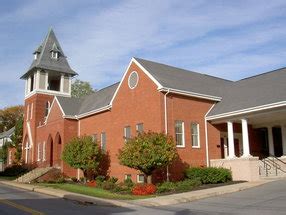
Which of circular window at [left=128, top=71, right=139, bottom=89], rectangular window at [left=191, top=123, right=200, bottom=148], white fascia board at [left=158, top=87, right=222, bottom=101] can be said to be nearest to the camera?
white fascia board at [left=158, top=87, right=222, bottom=101]

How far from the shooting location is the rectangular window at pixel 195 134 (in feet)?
88.1

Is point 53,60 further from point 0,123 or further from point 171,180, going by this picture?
point 0,123

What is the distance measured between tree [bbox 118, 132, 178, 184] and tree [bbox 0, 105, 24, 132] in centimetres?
7636

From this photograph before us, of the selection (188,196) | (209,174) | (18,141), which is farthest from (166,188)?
(18,141)

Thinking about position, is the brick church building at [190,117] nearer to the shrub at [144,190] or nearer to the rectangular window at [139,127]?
the rectangular window at [139,127]

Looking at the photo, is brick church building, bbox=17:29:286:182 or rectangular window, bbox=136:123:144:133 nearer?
brick church building, bbox=17:29:286:182

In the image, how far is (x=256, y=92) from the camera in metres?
26.8

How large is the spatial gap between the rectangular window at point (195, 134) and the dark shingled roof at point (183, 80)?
249cm

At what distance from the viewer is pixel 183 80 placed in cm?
2941

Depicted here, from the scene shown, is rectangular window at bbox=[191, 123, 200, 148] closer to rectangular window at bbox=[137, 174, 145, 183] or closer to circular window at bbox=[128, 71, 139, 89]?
rectangular window at bbox=[137, 174, 145, 183]

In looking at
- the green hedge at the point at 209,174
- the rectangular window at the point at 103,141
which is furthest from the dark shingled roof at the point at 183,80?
the rectangular window at the point at 103,141

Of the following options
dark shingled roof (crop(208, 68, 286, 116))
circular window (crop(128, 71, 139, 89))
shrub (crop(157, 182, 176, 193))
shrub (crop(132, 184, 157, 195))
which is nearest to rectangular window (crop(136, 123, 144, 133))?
circular window (crop(128, 71, 139, 89))

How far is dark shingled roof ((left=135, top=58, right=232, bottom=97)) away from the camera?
2742 cm

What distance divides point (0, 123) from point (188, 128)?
3165 inches
